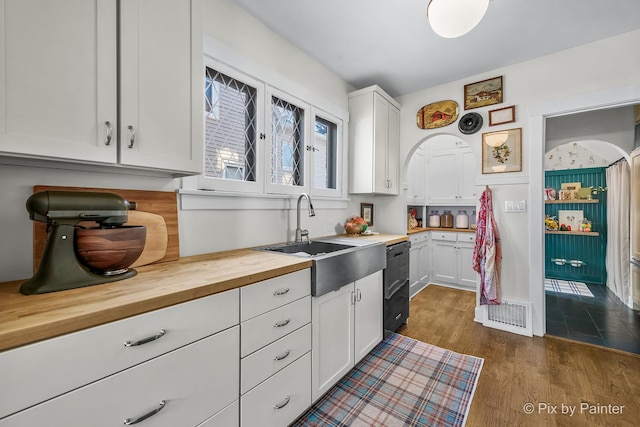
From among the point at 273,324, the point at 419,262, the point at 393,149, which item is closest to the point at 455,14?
the point at 273,324

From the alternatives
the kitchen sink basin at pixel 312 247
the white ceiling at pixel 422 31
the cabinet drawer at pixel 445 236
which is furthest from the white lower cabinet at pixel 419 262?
the white ceiling at pixel 422 31

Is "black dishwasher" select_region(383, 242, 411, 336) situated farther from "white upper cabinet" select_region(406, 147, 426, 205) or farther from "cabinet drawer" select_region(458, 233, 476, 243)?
"white upper cabinet" select_region(406, 147, 426, 205)

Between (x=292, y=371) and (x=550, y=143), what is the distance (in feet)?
12.0

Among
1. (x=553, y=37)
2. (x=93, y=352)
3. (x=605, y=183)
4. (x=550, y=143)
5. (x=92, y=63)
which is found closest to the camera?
(x=93, y=352)

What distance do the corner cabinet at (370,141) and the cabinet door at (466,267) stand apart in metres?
1.71

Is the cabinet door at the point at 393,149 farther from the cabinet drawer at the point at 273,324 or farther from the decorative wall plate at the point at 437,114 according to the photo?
the cabinet drawer at the point at 273,324

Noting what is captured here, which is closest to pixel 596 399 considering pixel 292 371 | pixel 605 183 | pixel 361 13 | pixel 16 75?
pixel 292 371

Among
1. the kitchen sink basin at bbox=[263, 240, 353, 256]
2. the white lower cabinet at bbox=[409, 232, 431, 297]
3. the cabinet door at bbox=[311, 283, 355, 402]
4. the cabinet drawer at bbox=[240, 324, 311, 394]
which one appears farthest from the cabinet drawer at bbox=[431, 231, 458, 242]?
the cabinet drawer at bbox=[240, 324, 311, 394]

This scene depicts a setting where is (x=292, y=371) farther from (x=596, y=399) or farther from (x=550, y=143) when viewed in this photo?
(x=550, y=143)

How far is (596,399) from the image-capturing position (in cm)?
168

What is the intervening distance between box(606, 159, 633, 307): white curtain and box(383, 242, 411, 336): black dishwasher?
289 cm

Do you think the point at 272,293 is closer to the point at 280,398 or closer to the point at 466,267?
the point at 280,398

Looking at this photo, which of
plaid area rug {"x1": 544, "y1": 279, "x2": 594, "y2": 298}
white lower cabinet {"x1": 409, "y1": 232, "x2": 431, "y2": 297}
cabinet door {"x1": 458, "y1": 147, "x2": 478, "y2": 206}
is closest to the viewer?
white lower cabinet {"x1": 409, "y1": 232, "x2": 431, "y2": 297}

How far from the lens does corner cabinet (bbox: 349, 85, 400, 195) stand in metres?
2.88
